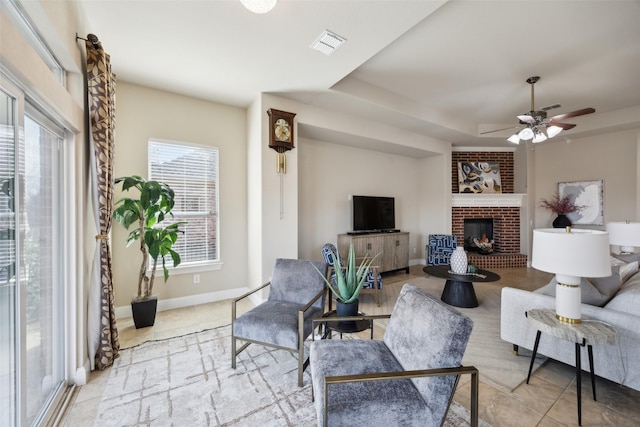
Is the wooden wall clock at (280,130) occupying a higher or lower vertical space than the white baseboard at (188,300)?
higher

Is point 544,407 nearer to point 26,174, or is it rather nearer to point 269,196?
point 269,196

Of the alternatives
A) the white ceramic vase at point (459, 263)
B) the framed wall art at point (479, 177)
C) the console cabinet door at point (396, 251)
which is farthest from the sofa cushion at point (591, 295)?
the framed wall art at point (479, 177)

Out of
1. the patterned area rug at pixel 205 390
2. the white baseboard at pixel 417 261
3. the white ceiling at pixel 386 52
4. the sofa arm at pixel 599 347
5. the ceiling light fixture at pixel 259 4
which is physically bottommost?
the patterned area rug at pixel 205 390

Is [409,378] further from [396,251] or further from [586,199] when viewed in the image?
[586,199]

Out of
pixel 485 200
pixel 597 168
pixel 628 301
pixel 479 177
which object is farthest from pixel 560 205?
pixel 628 301

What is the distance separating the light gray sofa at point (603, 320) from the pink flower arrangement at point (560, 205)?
12.6ft

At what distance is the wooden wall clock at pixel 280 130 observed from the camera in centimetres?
329

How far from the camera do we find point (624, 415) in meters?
1.61

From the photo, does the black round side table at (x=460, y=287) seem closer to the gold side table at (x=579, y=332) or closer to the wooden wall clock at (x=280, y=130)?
the gold side table at (x=579, y=332)

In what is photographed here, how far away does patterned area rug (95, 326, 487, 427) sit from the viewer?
1.59 meters

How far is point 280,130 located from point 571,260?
9.90 feet

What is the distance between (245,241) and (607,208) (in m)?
6.63

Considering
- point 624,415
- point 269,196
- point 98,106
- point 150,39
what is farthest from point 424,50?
point 624,415

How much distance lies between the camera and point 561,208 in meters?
5.32
